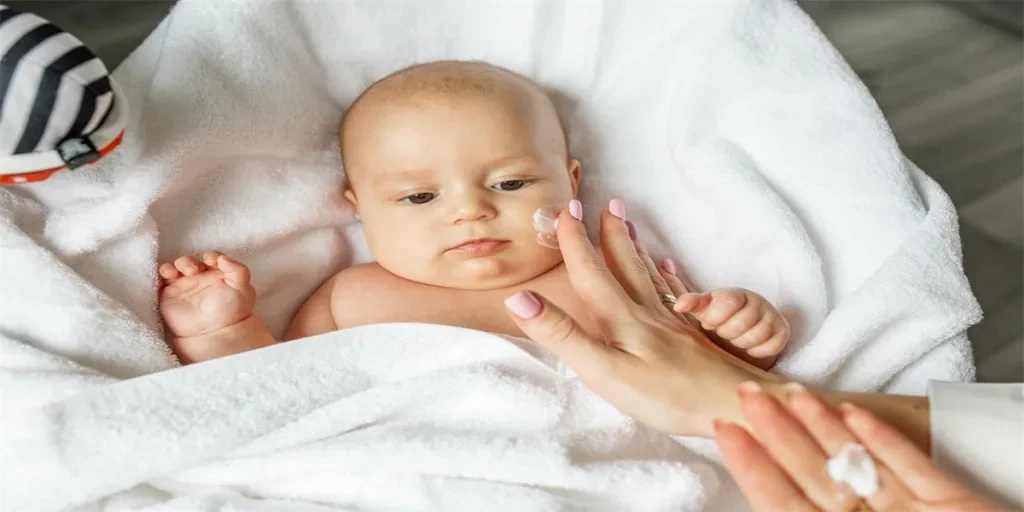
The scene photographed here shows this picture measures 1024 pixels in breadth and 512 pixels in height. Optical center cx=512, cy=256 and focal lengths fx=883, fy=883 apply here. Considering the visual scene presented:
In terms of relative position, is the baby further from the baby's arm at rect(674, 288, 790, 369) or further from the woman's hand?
the woman's hand

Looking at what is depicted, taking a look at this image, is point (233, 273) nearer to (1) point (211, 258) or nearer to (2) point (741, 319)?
(1) point (211, 258)

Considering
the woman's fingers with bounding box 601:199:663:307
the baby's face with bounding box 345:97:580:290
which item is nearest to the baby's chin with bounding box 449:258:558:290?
the baby's face with bounding box 345:97:580:290

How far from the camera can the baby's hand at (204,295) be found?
98 centimetres

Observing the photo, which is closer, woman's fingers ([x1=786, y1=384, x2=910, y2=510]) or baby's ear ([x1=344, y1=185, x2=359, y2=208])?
woman's fingers ([x1=786, y1=384, x2=910, y2=510])

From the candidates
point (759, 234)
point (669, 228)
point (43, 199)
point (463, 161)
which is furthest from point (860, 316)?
point (43, 199)

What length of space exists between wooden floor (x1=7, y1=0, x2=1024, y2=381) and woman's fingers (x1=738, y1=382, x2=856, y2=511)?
723 millimetres

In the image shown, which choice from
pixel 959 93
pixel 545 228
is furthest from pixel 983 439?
pixel 959 93

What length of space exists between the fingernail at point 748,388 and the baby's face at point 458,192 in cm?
36

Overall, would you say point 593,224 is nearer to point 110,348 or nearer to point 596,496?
point 596,496

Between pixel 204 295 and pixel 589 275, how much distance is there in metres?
0.43

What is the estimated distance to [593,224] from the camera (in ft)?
4.11

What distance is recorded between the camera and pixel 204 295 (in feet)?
3.23

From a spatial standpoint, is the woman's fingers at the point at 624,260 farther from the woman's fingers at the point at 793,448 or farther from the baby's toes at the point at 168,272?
the baby's toes at the point at 168,272

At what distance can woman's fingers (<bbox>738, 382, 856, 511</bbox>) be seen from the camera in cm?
71
